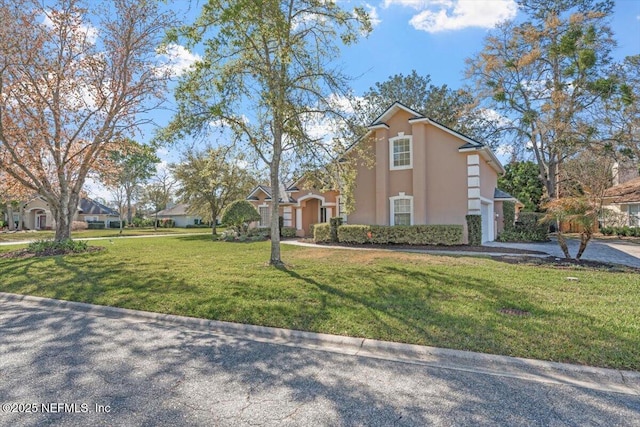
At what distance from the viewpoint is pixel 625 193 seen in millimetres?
24266

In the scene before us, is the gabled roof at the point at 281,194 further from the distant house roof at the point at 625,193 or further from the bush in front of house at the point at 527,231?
the distant house roof at the point at 625,193

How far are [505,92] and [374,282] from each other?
21881mm

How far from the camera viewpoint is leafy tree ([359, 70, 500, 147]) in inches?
1007

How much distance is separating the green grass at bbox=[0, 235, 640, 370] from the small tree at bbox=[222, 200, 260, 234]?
33.8 feet

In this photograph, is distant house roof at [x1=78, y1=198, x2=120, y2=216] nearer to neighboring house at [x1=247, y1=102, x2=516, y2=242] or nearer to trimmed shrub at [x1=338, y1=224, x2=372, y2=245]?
trimmed shrub at [x1=338, y1=224, x2=372, y2=245]

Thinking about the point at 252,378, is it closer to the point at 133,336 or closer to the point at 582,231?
the point at 133,336

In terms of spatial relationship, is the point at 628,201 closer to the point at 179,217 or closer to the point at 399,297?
the point at 399,297

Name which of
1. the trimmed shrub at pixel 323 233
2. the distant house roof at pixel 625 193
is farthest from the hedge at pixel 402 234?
the distant house roof at pixel 625 193

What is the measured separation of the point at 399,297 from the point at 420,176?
427 inches

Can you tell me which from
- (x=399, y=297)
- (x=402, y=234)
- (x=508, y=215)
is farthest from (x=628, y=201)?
(x=399, y=297)

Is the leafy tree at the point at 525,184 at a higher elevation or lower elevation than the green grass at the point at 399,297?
higher

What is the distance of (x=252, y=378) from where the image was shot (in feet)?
11.6

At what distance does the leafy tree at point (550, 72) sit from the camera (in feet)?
66.9

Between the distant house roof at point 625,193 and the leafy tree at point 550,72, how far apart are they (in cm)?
395
